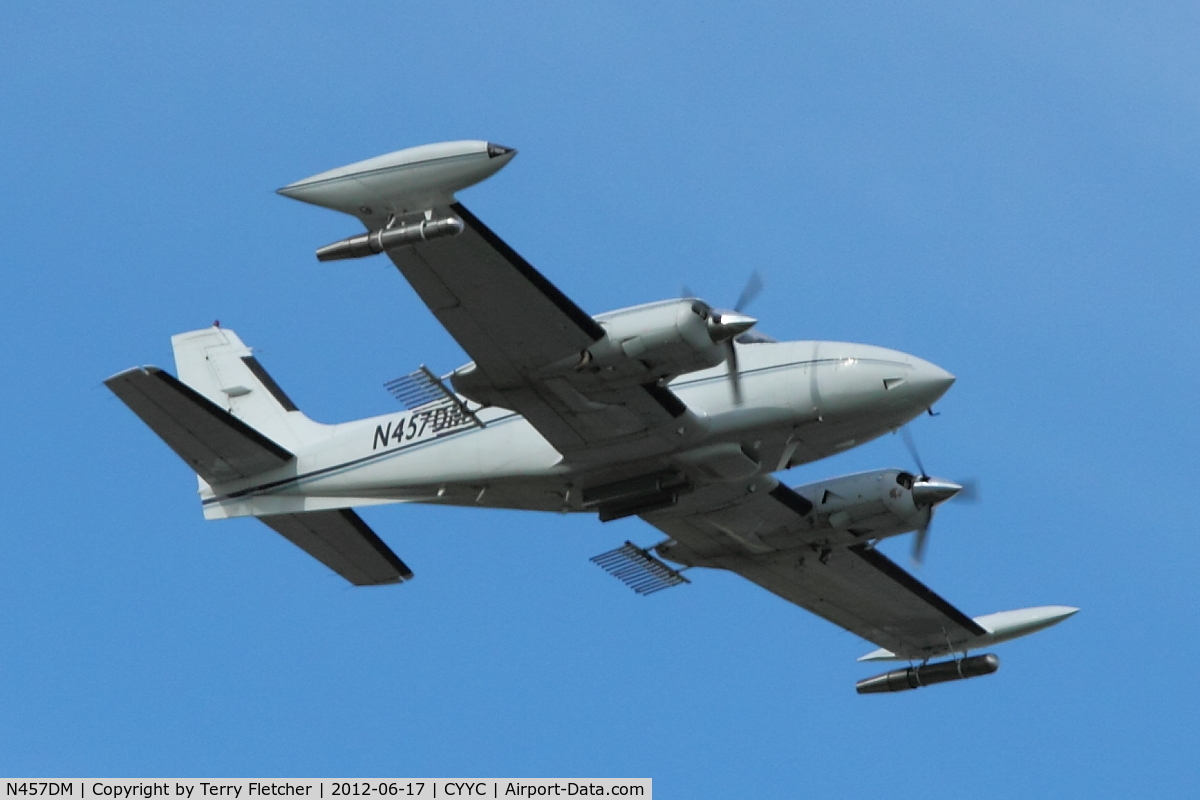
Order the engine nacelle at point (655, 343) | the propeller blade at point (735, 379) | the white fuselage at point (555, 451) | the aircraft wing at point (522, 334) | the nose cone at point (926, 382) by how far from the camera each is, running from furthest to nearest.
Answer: the propeller blade at point (735, 379) → the white fuselage at point (555, 451) → the nose cone at point (926, 382) → the engine nacelle at point (655, 343) → the aircraft wing at point (522, 334)

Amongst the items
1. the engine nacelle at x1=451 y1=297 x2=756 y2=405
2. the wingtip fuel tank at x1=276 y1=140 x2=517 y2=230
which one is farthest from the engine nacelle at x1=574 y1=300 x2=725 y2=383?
the wingtip fuel tank at x1=276 y1=140 x2=517 y2=230

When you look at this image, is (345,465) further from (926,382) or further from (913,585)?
(913,585)

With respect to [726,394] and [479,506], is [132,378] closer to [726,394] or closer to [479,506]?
[479,506]

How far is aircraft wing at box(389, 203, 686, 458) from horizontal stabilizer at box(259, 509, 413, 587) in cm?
605

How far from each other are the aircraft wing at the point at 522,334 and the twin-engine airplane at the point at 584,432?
0.13ft

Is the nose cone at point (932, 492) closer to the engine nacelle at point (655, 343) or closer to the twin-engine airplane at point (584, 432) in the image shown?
the twin-engine airplane at point (584, 432)

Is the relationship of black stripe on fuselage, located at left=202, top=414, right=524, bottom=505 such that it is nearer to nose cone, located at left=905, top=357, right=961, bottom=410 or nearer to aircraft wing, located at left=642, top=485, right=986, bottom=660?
aircraft wing, located at left=642, top=485, right=986, bottom=660

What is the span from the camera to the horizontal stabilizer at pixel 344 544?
1531 inches

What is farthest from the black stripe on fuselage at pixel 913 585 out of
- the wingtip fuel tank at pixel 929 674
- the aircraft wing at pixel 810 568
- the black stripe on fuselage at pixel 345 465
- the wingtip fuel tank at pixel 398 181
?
the wingtip fuel tank at pixel 398 181

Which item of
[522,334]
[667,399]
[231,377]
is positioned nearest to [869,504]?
[667,399]

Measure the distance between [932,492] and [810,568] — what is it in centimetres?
461

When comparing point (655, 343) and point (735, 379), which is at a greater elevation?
point (735, 379)

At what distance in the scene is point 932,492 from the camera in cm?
3806

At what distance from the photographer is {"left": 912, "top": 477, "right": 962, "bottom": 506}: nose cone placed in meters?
38.1
